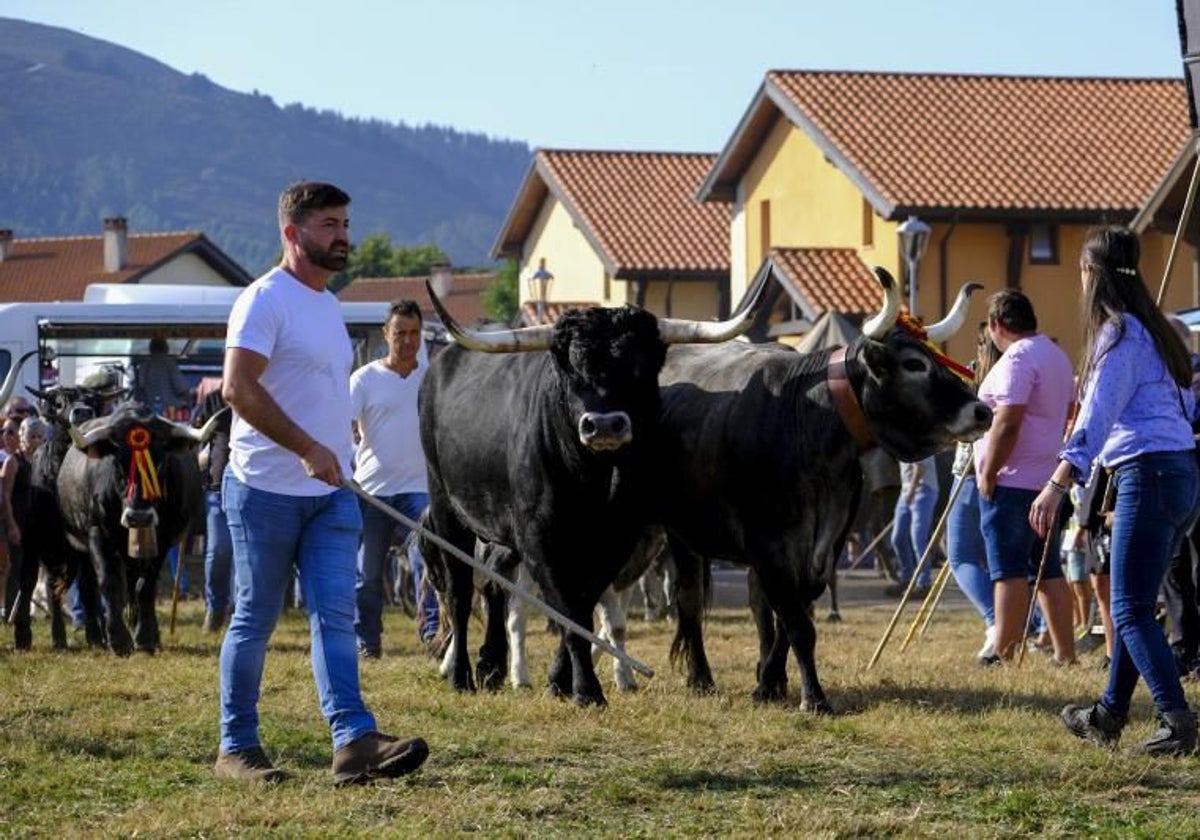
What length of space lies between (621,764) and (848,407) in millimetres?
2590

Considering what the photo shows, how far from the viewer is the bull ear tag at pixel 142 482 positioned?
45.1ft

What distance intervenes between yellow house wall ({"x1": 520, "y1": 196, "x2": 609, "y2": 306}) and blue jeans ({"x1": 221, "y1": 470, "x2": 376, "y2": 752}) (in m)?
43.2

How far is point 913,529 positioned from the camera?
747 inches

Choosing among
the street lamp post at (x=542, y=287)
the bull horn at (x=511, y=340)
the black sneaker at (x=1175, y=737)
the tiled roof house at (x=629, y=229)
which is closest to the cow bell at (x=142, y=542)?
the bull horn at (x=511, y=340)

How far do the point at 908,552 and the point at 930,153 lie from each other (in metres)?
19.6

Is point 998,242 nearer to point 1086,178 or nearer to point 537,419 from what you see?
point 1086,178

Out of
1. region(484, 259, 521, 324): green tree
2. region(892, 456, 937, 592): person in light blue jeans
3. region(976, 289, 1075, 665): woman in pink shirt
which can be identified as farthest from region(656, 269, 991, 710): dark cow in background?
region(484, 259, 521, 324): green tree

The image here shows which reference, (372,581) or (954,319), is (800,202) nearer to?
(372,581)

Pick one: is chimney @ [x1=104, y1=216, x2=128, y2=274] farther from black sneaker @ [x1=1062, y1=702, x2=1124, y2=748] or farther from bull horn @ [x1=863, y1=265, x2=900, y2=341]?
black sneaker @ [x1=1062, y1=702, x2=1124, y2=748]

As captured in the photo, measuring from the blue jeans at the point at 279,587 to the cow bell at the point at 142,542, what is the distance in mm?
6235

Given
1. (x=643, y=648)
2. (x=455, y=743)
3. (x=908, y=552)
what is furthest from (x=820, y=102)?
(x=455, y=743)

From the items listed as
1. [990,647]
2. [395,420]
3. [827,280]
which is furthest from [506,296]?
[990,647]

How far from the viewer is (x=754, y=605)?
1071 cm

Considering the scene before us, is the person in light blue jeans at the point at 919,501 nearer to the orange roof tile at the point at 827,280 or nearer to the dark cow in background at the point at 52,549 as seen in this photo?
the dark cow in background at the point at 52,549
